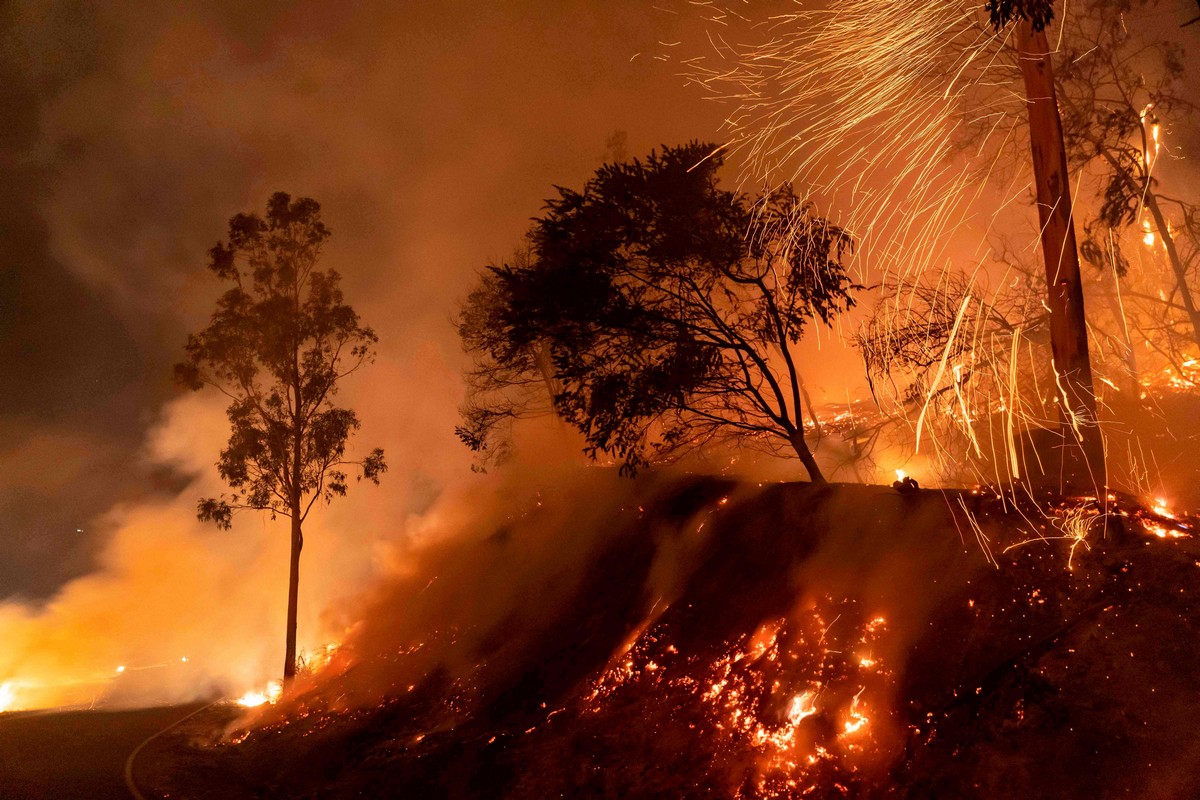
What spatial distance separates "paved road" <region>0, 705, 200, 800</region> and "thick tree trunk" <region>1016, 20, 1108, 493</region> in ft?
49.5

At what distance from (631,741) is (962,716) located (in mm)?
3827

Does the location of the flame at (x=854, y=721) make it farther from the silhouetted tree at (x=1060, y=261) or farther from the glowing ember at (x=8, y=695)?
the glowing ember at (x=8, y=695)

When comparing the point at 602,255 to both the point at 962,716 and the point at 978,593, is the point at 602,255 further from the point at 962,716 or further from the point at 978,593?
the point at 962,716

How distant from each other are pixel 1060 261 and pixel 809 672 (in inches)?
225

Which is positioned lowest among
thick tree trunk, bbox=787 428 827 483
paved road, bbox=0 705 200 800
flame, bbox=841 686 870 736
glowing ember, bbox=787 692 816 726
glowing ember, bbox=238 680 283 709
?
flame, bbox=841 686 870 736

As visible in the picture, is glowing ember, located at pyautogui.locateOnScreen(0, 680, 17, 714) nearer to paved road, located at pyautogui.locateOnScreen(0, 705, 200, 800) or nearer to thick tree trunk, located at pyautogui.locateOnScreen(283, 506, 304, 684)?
paved road, located at pyautogui.locateOnScreen(0, 705, 200, 800)

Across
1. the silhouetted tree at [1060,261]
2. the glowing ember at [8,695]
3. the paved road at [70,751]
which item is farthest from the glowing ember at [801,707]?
the glowing ember at [8,695]

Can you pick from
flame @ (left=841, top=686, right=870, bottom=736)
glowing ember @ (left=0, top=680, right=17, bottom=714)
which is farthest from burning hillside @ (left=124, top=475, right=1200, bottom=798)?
glowing ember @ (left=0, top=680, right=17, bottom=714)

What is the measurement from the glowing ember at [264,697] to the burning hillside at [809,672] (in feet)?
13.9

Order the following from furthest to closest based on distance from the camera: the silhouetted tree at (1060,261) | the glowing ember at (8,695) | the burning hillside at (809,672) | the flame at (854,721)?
the glowing ember at (8,695)
the silhouetted tree at (1060,261)
the flame at (854,721)
the burning hillside at (809,672)

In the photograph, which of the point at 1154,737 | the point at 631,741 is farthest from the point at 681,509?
the point at 1154,737

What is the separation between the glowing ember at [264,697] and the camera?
63.2ft

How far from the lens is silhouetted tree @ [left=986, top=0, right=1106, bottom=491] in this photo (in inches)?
320

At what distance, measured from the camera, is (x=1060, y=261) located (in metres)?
8.21
